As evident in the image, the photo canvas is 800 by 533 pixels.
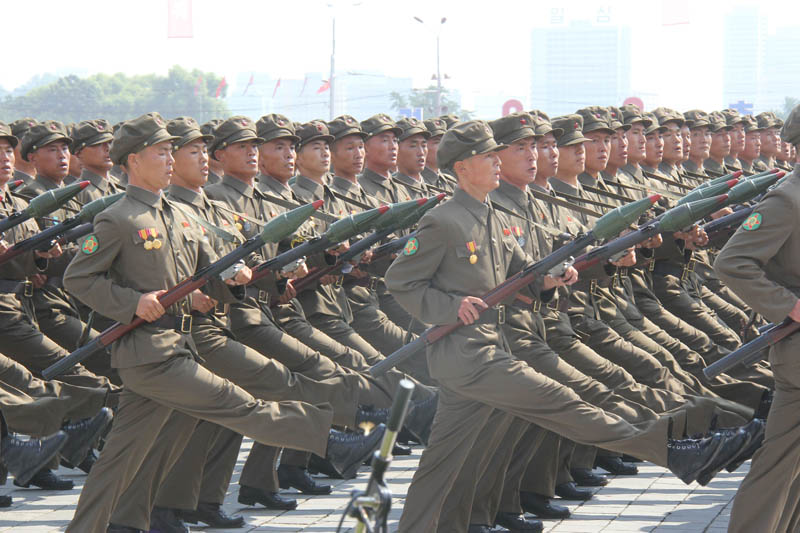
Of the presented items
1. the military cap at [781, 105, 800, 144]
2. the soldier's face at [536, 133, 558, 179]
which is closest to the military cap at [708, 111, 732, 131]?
the soldier's face at [536, 133, 558, 179]

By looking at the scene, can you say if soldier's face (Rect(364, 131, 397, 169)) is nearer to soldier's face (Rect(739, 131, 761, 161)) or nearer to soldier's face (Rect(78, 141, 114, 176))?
soldier's face (Rect(78, 141, 114, 176))

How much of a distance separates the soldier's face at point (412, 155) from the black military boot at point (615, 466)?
3655 millimetres

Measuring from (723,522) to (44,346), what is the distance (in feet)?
14.0

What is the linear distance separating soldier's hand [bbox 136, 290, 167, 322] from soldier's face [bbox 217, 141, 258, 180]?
265 centimetres

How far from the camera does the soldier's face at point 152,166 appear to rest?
23.4 feet

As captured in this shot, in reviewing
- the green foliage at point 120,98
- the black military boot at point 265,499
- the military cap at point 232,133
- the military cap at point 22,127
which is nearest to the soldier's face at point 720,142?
the military cap at point 232,133

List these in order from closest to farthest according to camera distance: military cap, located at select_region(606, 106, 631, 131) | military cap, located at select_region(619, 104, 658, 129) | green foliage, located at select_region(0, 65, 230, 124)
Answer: military cap, located at select_region(606, 106, 631, 131) < military cap, located at select_region(619, 104, 658, 129) < green foliage, located at select_region(0, 65, 230, 124)

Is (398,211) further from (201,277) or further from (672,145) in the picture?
(672,145)

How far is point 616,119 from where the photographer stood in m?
11.4

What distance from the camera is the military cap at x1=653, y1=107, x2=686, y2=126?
12922mm

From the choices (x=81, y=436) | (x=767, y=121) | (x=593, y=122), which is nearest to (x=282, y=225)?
(x=81, y=436)

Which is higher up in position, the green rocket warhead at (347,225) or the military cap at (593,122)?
the military cap at (593,122)

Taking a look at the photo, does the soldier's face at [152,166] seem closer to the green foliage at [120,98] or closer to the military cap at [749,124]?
the military cap at [749,124]

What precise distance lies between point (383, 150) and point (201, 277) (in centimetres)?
467
